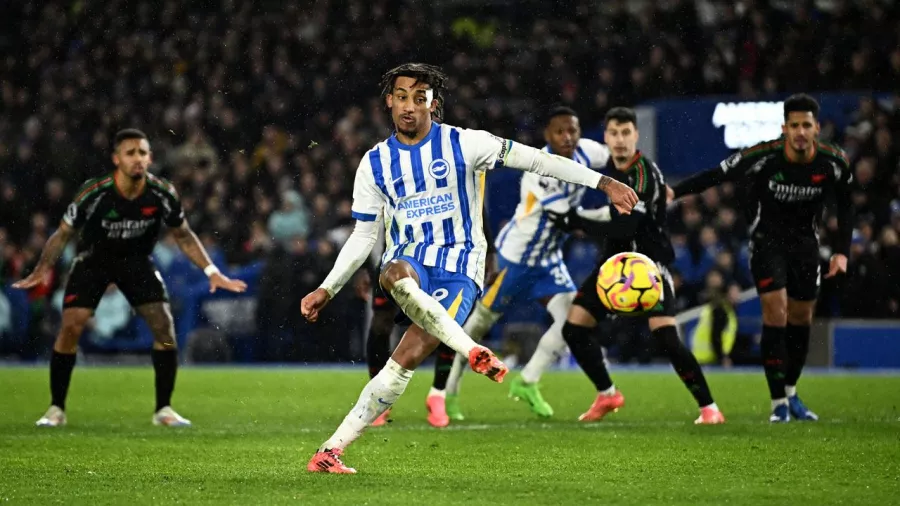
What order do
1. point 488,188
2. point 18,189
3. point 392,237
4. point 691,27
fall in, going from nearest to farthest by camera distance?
1. point 392,237
2. point 488,188
3. point 691,27
4. point 18,189

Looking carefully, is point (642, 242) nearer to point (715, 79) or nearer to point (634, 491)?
point (634, 491)

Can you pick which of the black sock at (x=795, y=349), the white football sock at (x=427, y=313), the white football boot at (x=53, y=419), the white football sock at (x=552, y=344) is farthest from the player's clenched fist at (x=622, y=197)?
the white football boot at (x=53, y=419)

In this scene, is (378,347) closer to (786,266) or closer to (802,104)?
(786,266)

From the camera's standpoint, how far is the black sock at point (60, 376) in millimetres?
9844

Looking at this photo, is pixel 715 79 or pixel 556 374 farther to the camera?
pixel 715 79

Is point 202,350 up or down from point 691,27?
down

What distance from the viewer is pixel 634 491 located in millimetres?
6004

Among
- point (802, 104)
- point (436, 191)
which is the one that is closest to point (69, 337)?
point (436, 191)

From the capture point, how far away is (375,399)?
654 centimetres

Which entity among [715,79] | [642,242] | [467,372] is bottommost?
[467,372]

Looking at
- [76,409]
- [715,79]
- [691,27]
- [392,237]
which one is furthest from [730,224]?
[392,237]

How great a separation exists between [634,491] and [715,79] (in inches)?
546

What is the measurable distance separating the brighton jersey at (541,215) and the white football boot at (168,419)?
2.68 metres

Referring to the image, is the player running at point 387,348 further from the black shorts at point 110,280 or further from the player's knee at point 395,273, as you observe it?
the player's knee at point 395,273
